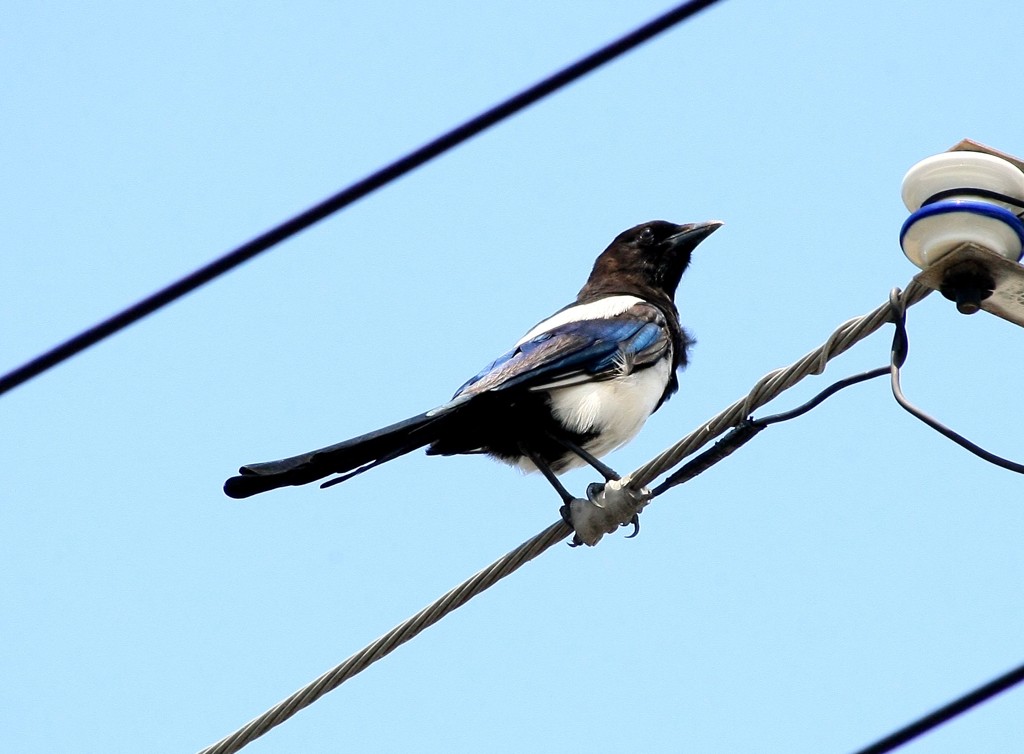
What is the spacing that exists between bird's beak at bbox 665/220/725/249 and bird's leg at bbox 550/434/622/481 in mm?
1886

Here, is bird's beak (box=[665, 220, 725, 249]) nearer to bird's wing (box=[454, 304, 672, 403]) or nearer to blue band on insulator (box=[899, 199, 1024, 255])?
bird's wing (box=[454, 304, 672, 403])

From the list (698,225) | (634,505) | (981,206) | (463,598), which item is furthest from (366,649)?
(698,225)

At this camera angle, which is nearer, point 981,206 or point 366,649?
point 981,206

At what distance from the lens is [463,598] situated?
474 centimetres

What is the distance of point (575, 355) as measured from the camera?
678 cm

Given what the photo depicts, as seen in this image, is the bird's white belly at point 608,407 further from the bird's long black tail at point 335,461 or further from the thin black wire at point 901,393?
the thin black wire at point 901,393

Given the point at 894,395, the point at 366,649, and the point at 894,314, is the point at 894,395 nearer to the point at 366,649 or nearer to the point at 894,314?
the point at 894,314

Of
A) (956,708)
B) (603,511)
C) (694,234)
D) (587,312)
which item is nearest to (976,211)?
(956,708)

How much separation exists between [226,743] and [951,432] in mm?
2039

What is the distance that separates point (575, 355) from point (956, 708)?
3904 millimetres

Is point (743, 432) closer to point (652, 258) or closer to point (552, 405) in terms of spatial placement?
point (552, 405)

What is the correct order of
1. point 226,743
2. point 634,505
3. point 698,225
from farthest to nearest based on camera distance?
point 698,225
point 634,505
point 226,743

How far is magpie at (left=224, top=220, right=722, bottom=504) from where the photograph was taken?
19.4 feet

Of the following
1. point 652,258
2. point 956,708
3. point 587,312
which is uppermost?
point 652,258
